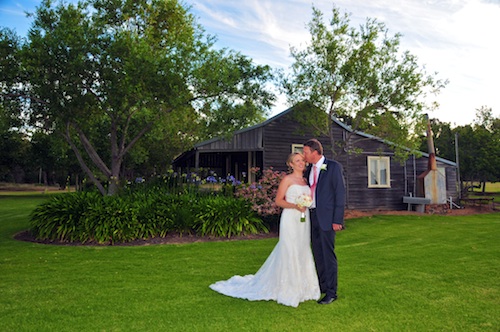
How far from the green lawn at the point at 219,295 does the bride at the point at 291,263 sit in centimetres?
21

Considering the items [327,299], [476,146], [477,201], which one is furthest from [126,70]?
[476,146]

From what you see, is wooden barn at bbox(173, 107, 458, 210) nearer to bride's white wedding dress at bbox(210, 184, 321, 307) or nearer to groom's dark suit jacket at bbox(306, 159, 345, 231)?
bride's white wedding dress at bbox(210, 184, 321, 307)

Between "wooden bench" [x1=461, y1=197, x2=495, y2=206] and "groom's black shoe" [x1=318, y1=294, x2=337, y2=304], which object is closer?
"groom's black shoe" [x1=318, y1=294, x2=337, y2=304]

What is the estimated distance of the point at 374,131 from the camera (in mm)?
18234

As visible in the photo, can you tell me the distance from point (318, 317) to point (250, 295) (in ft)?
3.85

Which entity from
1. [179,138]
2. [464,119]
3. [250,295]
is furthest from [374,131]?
[464,119]

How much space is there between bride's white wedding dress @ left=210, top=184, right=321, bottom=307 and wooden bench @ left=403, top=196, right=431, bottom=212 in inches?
672

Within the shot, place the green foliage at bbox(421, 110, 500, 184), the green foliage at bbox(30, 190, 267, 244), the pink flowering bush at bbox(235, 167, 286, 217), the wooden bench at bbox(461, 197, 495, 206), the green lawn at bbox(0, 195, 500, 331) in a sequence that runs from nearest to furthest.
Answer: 1. the green lawn at bbox(0, 195, 500, 331)
2. the green foliage at bbox(30, 190, 267, 244)
3. the pink flowering bush at bbox(235, 167, 286, 217)
4. the wooden bench at bbox(461, 197, 495, 206)
5. the green foliage at bbox(421, 110, 500, 184)

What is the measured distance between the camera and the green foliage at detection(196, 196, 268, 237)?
10758 mm

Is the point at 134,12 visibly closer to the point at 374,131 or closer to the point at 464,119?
the point at 374,131

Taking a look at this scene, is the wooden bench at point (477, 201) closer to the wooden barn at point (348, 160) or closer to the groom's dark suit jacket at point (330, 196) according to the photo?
the wooden barn at point (348, 160)

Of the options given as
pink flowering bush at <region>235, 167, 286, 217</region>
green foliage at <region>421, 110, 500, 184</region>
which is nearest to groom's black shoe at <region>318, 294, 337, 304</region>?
pink flowering bush at <region>235, 167, 286, 217</region>

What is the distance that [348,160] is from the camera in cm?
2062

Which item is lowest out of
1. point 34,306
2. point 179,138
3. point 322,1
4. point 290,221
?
point 34,306
